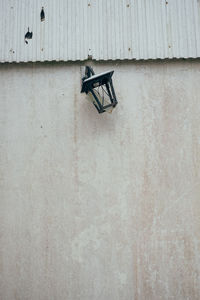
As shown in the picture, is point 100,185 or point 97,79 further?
point 100,185

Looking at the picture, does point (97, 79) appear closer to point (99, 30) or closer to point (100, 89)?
point (100, 89)

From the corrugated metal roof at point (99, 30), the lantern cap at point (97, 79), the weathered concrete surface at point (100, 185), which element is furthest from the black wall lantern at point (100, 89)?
the corrugated metal roof at point (99, 30)

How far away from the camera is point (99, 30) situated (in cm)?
297

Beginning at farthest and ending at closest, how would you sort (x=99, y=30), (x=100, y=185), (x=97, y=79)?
(x=99, y=30) → (x=100, y=185) → (x=97, y=79)

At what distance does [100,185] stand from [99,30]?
1746 millimetres

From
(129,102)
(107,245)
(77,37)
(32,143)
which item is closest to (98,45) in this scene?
(77,37)

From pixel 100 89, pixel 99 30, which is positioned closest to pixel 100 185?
pixel 100 89

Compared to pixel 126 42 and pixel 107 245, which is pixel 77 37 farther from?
pixel 107 245

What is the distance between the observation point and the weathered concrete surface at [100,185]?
2.79 metres

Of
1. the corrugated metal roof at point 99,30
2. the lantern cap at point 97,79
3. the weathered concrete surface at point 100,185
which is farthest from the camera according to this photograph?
the corrugated metal roof at point 99,30

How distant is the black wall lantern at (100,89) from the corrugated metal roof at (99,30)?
376 millimetres

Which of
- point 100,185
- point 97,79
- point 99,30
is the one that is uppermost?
point 99,30

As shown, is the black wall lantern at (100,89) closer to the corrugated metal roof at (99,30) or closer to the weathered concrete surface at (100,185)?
the weathered concrete surface at (100,185)

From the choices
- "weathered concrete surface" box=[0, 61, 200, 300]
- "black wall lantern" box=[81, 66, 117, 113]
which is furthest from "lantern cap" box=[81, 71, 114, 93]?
"weathered concrete surface" box=[0, 61, 200, 300]
